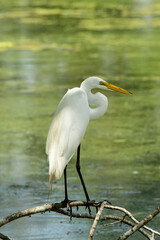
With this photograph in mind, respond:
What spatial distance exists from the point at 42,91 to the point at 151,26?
6.38m

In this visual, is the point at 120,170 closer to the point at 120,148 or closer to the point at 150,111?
the point at 120,148

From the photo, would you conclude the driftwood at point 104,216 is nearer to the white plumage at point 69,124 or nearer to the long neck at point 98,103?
the white plumage at point 69,124

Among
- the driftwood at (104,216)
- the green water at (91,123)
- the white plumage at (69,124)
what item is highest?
the white plumage at (69,124)

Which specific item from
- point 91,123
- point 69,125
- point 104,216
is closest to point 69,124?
point 69,125

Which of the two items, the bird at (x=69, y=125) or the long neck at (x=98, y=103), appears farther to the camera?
the long neck at (x=98, y=103)

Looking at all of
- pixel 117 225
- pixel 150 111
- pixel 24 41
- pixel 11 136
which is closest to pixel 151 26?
pixel 24 41

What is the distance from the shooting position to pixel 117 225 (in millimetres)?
5402

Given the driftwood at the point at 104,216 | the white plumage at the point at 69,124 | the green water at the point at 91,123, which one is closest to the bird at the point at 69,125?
the white plumage at the point at 69,124

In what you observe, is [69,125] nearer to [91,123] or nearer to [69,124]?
[69,124]

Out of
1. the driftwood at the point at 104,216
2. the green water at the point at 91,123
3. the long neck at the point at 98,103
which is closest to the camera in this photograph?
the driftwood at the point at 104,216

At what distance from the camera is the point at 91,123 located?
27.4ft

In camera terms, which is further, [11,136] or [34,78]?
[34,78]

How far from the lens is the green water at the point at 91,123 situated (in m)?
5.87

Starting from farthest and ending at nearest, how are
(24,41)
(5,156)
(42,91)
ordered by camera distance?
(24,41)
(42,91)
(5,156)
